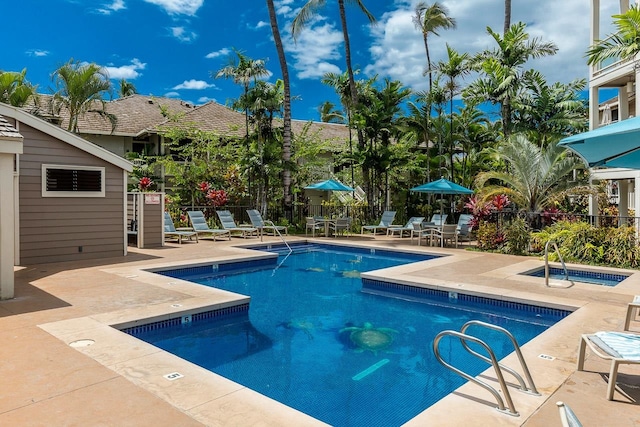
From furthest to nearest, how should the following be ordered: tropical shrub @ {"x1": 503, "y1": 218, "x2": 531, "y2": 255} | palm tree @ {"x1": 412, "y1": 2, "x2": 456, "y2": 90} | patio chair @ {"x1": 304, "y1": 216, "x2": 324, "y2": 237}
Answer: palm tree @ {"x1": 412, "y1": 2, "x2": 456, "y2": 90}, patio chair @ {"x1": 304, "y1": 216, "x2": 324, "y2": 237}, tropical shrub @ {"x1": 503, "y1": 218, "x2": 531, "y2": 255}

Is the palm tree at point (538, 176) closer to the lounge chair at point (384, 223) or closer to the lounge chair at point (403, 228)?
the lounge chair at point (403, 228)

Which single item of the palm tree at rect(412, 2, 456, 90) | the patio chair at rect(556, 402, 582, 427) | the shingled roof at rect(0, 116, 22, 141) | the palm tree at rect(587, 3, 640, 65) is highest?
the palm tree at rect(412, 2, 456, 90)

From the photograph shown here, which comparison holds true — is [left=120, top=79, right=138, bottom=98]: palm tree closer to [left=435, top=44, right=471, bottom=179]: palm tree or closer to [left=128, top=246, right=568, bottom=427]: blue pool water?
[left=435, top=44, right=471, bottom=179]: palm tree

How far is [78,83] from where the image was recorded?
1783 cm

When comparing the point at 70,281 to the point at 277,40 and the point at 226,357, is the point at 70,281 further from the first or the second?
the point at 277,40

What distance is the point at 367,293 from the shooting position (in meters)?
9.23

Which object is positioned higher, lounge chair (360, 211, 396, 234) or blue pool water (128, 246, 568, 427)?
lounge chair (360, 211, 396, 234)

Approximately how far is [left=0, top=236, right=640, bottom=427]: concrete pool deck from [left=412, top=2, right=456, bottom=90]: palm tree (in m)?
19.9

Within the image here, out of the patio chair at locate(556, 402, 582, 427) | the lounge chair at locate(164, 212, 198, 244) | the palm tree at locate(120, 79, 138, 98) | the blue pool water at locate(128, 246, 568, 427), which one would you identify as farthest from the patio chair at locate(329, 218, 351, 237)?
the palm tree at locate(120, 79, 138, 98)

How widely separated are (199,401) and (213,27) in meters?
35.5

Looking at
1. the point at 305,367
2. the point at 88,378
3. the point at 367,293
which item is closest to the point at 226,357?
the point at 305,367

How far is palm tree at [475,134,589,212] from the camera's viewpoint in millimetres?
13656

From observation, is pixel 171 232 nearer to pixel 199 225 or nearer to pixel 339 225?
pixel 199 225

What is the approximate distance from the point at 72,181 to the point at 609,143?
11.0 meters
